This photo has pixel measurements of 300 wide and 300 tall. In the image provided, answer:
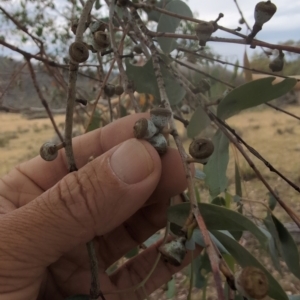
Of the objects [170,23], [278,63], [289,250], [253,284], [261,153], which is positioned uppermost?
[170,23]

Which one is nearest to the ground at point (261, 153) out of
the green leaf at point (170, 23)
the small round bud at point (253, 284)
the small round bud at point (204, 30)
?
the green leaf at point (170, 23)

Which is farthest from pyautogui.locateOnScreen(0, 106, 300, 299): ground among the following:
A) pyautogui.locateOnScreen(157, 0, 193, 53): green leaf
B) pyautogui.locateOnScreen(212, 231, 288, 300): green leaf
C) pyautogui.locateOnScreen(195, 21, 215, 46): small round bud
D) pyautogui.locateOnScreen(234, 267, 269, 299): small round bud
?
pyautogui.locateOnScreen(234, 267, 269, 299): small round bud

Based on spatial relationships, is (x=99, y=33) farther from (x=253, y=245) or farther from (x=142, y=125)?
(x=253, y=245)

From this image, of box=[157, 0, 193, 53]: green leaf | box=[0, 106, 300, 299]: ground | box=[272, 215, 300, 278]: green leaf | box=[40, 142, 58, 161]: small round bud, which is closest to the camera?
box=[40, 142, 58, 161]: small round bud

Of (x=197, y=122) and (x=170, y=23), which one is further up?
(x=170, y=23)

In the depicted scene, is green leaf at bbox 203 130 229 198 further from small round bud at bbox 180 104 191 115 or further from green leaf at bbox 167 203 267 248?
small round bud at bbox 180 104 191 115

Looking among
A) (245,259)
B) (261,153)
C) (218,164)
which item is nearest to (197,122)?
(218,164)

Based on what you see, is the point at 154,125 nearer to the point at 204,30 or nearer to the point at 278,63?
the point at 204,30
